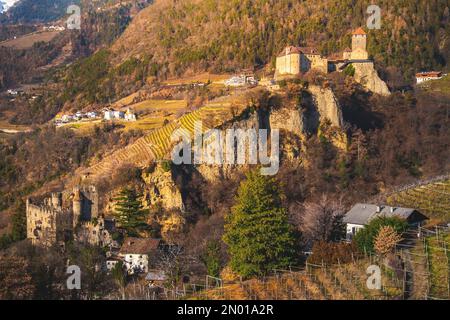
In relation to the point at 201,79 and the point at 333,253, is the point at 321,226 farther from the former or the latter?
the point at 201,79

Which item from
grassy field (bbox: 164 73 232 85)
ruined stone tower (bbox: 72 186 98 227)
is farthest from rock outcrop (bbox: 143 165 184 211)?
grassy field (bbox: 164 73 232 85)

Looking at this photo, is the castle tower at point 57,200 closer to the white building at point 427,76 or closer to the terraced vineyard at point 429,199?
the terraced vineyard at point 429,199

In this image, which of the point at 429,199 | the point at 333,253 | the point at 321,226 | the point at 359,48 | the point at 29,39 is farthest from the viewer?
the point at 29,39

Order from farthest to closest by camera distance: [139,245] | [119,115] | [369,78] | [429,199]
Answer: [119,115], [369,78], [139,245], [429,199]

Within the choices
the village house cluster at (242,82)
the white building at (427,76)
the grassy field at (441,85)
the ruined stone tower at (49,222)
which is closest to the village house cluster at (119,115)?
the village house cluster at (242,82)

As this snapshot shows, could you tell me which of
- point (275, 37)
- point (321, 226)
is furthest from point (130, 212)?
point (275, 37)

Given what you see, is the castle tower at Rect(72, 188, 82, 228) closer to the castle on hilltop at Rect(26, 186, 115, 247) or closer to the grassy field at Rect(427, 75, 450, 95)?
the castle on hilltop at Rect(26, 186, 115, 247)

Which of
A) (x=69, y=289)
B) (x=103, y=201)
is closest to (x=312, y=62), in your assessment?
(x=103, y=201)
